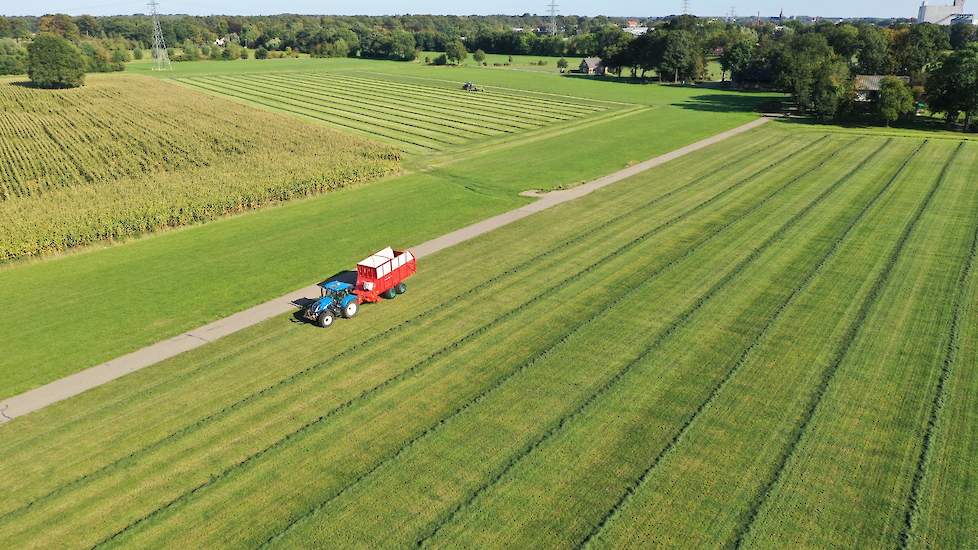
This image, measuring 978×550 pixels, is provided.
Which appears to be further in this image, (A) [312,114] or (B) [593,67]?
(B) [593,67]

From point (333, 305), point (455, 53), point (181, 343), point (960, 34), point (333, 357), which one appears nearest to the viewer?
point (333, 357)

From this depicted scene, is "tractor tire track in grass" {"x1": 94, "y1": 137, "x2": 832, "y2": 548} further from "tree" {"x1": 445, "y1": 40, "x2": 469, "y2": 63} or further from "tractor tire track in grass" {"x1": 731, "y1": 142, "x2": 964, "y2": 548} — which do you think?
"tree" {"x1": 445, "y1": 40, "x2": 469, "y2": 63}

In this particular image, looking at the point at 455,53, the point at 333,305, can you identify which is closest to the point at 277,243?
the point at 333,305

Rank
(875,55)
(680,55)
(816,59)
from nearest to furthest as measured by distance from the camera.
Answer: (816,59) < (875,55) < (680,55)

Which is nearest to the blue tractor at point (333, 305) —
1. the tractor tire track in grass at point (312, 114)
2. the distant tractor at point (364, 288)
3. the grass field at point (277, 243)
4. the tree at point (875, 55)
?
the distant tractor at point (364, 288)

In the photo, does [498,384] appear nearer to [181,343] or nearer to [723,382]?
[723,382]

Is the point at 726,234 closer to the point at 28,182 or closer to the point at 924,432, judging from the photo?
the point at 924,432

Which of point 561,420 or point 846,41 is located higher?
point 846,41

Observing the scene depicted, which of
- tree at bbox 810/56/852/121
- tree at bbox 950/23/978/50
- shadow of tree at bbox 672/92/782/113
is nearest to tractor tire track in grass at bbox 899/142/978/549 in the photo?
tree at bbox 810/56/852/121
